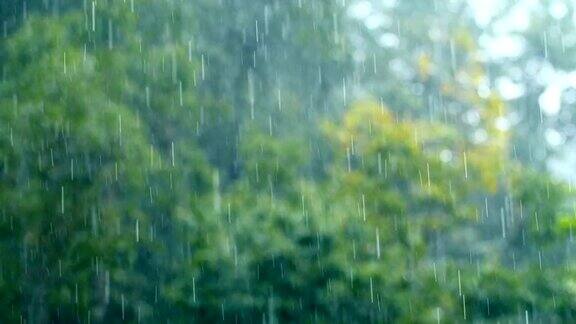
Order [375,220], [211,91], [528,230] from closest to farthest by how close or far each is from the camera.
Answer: [375,220]
[528,230]
[211,91]

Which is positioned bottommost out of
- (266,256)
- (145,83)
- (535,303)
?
(535,303)

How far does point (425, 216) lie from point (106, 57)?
5.30 meters

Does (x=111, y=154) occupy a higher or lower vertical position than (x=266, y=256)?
higher

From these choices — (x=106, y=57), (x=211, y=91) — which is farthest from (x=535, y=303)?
(x=211, y=91)

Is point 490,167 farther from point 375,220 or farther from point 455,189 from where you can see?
point 375,220

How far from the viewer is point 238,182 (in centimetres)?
1541

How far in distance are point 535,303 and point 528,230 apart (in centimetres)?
405

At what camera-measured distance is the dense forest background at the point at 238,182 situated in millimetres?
11203

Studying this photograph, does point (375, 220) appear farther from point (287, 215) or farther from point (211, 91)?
point (211, 91)

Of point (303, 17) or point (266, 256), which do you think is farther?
point (303, 17)

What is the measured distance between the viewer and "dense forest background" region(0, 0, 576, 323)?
11203mm

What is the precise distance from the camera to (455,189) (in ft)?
49.9

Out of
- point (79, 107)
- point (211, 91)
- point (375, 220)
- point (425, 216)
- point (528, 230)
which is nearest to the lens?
point (79, 107)

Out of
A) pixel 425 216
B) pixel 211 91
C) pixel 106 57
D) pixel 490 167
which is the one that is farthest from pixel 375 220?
pixel 211 91
